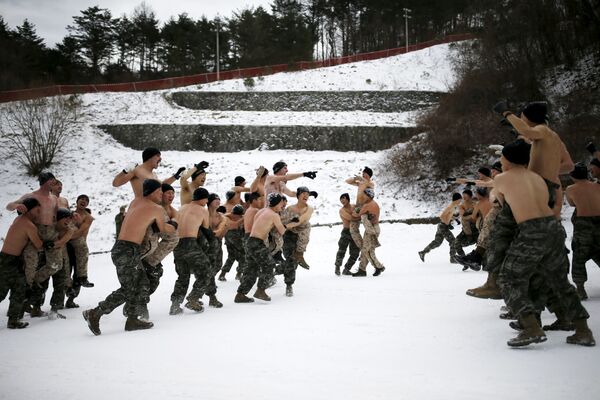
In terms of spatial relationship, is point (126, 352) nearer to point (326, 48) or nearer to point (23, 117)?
point (23, 117)

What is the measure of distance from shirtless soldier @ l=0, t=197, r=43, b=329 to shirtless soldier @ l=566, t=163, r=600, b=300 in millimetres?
7345

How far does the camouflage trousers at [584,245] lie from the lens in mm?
5789

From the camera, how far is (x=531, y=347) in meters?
3.95

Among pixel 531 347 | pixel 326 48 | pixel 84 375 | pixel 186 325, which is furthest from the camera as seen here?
pixel 326 48

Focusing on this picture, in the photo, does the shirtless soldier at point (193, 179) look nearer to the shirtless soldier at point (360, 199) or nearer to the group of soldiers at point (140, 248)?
the group of soldiers at point (140, 248)

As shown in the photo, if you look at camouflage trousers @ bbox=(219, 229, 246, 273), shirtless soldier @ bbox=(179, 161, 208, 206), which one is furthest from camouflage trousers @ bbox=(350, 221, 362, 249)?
shirtless soldier @ bbox=(179, 161, 208, 206)

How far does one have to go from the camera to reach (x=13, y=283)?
5.94 meters

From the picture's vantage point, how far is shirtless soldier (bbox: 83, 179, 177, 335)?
16.9ft

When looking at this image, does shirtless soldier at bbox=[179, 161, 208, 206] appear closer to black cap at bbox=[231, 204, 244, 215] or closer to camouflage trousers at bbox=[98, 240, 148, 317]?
black cap at bbox=[231, 204, 244, 215]

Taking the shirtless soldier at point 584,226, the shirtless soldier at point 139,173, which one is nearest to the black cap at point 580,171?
the shirtless soldier at point 584,226

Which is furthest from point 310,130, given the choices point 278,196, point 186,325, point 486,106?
point 186,325

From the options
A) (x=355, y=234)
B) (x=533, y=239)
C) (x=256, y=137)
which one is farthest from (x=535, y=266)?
(x=256, y=137)

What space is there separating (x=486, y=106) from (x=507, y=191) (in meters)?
22.2

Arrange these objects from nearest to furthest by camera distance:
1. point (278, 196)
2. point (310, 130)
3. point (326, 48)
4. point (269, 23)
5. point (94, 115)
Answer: point (278, 196), point (310, 130), point (94, 115), point (269, 23), point (326, 48)
